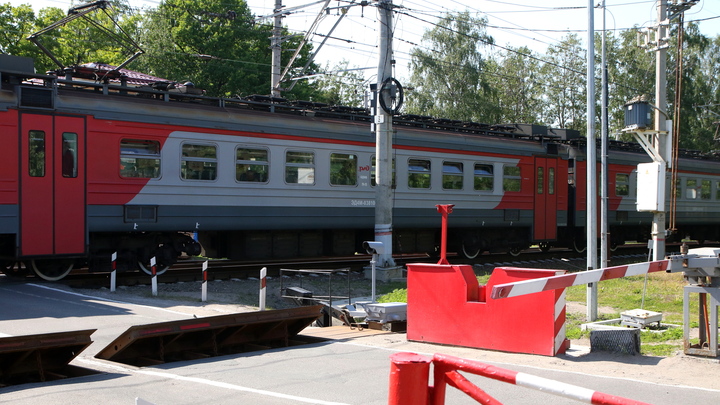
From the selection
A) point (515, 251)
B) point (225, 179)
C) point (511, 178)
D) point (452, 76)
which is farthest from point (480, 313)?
point (452, 76)

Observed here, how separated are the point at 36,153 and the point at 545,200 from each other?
1492cm

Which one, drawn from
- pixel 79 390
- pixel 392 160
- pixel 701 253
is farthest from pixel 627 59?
pixel 79 390

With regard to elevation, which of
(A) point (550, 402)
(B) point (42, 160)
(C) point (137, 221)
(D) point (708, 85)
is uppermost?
(D) point (708, 85)

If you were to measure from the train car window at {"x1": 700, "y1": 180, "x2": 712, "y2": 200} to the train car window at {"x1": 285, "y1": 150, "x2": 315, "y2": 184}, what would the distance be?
18174 mm

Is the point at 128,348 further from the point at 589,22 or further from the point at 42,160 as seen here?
the point at 589,22

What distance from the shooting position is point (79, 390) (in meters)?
6.35

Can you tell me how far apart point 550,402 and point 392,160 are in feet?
41.2

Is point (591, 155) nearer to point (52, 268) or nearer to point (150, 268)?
point (150, 268)

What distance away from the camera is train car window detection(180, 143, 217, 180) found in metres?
14.9

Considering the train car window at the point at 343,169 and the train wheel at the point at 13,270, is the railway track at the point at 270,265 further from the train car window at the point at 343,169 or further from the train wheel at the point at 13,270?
the train car window at the point at 343,169

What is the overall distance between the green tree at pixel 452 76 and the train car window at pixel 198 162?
36125mm

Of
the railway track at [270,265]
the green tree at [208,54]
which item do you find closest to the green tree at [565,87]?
the green tree at [208,54]

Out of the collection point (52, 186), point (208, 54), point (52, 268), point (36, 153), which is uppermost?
point (208, 54)

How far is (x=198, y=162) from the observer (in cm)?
1515
